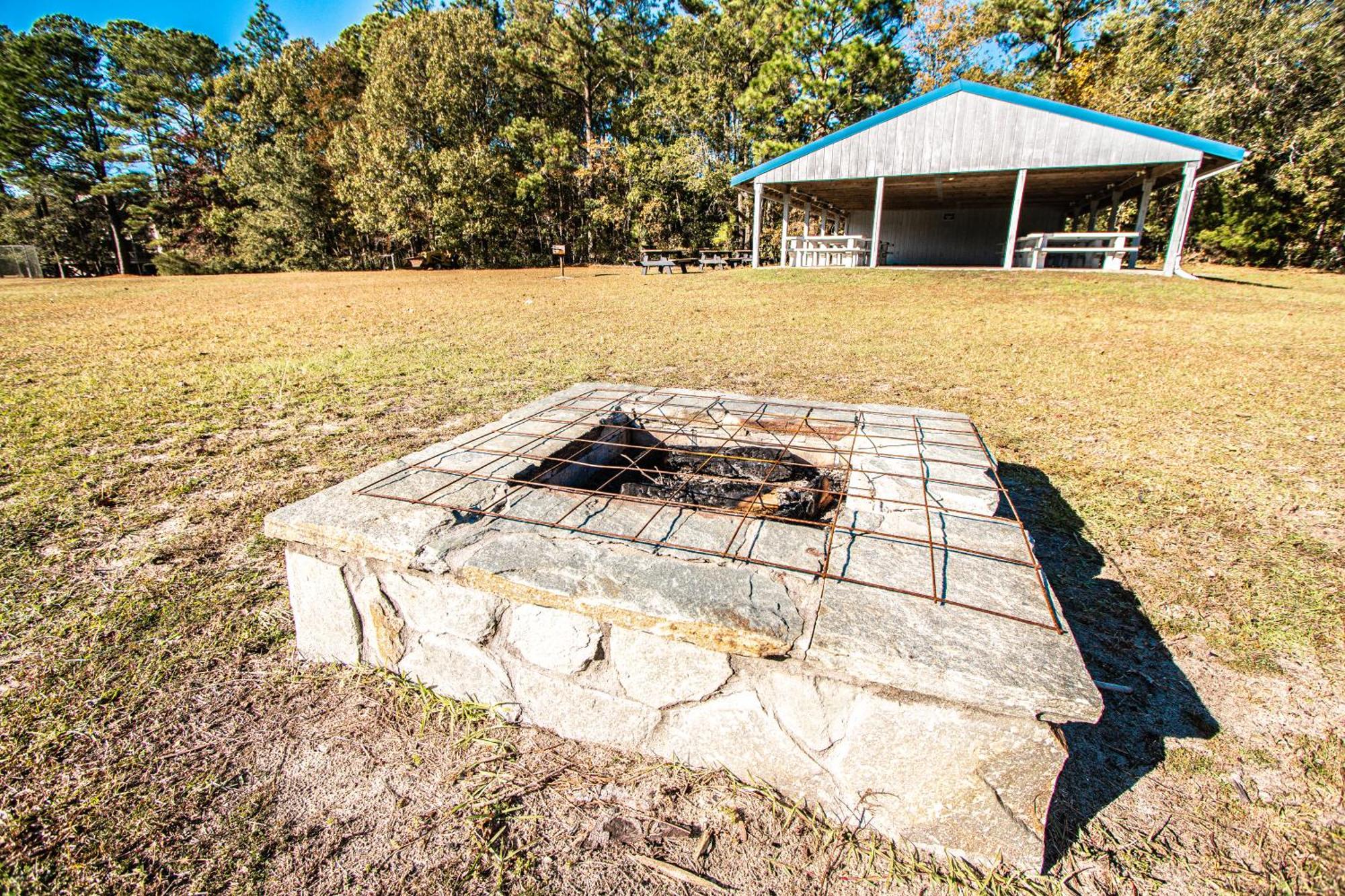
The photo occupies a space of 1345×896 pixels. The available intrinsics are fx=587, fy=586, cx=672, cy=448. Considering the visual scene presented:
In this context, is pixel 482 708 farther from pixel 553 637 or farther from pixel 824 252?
Answer: pixel 824 252

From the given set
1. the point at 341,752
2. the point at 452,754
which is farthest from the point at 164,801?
the point at 452,754

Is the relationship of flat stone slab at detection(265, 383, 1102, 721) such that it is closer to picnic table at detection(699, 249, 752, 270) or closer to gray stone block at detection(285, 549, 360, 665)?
gray stone block at detection(285, 549, 360, 665)

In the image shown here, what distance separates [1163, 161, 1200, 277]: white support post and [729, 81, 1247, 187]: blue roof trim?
427 mm

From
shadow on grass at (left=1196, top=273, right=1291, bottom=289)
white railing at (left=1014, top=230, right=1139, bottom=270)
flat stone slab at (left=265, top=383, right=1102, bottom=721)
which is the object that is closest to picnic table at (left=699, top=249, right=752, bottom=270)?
white railing at (left=1014, top=230, right=1139, bottom=270)

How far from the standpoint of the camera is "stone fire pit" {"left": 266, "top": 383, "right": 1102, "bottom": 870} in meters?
1.22

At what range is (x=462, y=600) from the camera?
5.39 feet

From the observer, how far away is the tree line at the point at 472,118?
2369cm

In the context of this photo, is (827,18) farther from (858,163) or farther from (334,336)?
(334,336)

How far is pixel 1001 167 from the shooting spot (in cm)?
1298

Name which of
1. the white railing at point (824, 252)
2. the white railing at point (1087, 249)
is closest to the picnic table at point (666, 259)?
the white railing at point (824, 252)

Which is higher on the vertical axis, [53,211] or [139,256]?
[53,211]

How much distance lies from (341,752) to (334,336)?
7230mm

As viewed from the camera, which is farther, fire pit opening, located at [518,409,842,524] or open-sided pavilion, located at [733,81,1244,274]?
open-sided pavilion, located at [733,81,1244,274]

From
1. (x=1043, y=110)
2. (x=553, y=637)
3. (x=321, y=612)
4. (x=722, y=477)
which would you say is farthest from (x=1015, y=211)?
(x=321, y=612)
